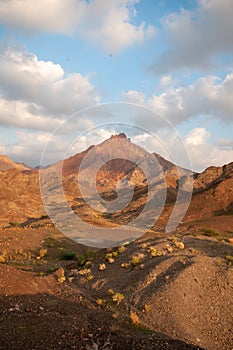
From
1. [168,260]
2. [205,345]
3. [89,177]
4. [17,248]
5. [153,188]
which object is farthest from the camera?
[89,177]

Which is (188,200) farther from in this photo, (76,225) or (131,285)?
(131,285)

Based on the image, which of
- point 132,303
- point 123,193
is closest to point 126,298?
point 132,303

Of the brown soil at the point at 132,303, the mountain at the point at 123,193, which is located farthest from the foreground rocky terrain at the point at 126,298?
the mountain at the point at 123,193

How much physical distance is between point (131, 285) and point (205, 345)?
16.2 ft

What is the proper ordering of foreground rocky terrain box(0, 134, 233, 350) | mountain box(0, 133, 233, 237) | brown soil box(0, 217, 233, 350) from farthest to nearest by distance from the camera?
1. mountain box(0, 133, 233, 237)
2. foreground rocky terrain box(0, 134, 233, 350)
3. brown soil box(0, 217, 233, 350)

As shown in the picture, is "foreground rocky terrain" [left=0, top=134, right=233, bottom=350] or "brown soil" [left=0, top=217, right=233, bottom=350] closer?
"brown soil" [left=0, top=217, right=233, bottom=350]

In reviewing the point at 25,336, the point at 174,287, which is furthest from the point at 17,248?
the point at 25,336

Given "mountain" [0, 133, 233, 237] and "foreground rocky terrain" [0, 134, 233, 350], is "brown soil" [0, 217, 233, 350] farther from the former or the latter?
"mountain" [0, 133, 233, 237]

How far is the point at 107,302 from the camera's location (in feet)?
47.6

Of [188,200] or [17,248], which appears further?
[188,200]

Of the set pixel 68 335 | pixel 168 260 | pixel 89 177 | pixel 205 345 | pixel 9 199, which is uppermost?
pixel 89 177

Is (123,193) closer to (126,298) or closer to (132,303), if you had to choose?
(126,298)

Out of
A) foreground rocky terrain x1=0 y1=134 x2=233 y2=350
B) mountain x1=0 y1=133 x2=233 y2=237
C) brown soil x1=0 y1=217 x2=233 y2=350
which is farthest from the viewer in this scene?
mountain x1=0 y1=133 x2=233 y2=237

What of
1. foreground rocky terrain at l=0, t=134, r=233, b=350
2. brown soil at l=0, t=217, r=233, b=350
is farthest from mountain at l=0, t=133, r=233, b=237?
brown soil at l=0, t=217, r=233, b=350
